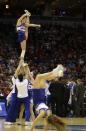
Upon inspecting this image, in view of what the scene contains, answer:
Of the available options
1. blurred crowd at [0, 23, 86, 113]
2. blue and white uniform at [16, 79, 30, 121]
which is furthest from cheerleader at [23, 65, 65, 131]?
blurred crowd at [0, 23, 86, 113]

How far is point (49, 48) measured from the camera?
1368 inches

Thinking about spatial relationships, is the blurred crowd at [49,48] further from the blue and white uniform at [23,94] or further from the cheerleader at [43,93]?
the cheerleader at [43,93]

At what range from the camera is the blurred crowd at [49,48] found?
3106cm

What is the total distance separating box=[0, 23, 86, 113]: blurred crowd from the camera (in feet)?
102

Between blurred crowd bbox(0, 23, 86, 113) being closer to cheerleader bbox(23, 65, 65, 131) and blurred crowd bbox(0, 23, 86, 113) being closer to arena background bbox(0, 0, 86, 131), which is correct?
arena background bbox(0, 0, 86, 131)

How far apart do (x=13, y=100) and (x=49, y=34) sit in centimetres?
2195

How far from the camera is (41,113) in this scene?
1096 cm

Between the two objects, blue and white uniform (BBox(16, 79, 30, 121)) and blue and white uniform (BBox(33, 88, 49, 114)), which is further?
blue and white uniform (BBox(16, 79, 30, 121))

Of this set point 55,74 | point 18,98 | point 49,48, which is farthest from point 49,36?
point 55,74

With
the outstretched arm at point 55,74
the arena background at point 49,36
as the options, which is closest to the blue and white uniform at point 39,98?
the outstretched arm at point 55,74

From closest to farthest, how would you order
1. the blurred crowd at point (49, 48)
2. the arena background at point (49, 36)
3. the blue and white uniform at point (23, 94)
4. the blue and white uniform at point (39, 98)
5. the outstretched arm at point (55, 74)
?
the outstretched arm at point (55, 74) < the blue and white uniform at point (39, 98) < the blue and white uniform at point (23, 94) < the blurred crowd at point (49, 48) < the arena background at point (49, 36)

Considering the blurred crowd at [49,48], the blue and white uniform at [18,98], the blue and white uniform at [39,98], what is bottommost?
the blurred crowd at [49,48]

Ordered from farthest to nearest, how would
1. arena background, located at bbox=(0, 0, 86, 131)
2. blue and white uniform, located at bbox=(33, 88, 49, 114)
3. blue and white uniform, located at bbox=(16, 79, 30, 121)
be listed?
arena background, located at bbox=(0, 0, 86, 131) < blue and white uniform, located at bbox=(16, 79, 30, 121) < blue and white uniform, located at bbox=(33, 88, 49, 114)

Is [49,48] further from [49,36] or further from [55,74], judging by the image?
[55,74]
